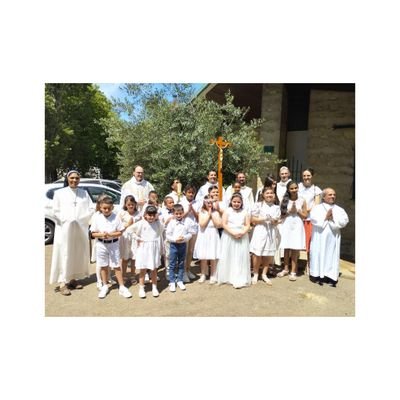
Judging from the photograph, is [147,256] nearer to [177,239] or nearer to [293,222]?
[177,239]

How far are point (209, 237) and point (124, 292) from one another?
1460 millimetres

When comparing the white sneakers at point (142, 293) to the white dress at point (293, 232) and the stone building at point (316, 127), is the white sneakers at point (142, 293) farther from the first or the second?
the stone building at point (316, 127)

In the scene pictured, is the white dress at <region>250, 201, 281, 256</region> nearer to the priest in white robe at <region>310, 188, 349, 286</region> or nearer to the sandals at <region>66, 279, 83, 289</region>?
the priest in white robe at <region>310, 188, 349, 286</region>

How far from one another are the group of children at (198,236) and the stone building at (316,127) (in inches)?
150

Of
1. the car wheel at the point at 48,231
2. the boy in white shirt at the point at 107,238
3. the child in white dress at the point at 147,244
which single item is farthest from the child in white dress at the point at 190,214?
the car wheel at the point at 48,231

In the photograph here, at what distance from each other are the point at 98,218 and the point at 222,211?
1858 millimetres

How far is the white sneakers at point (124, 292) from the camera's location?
14.4ft

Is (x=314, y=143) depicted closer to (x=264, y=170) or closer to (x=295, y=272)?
(x=264, y=170)

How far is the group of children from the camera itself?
4414 mm

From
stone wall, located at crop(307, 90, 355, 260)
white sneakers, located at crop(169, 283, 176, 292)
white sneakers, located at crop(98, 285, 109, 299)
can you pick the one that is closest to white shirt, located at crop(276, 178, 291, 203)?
white sneakers, located at crop(169, 283, 176, 292)

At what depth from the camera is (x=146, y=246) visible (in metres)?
4.41
